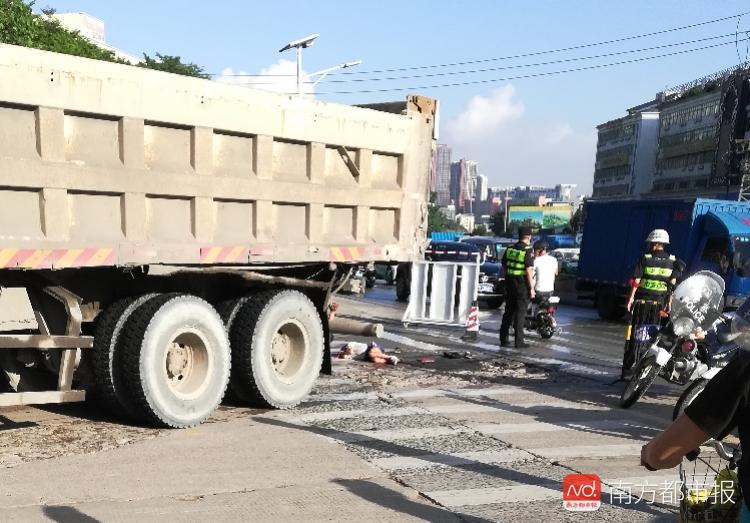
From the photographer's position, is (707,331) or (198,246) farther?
(707,331)

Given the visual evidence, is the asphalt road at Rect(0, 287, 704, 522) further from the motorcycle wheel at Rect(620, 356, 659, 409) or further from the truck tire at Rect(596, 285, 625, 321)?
the truck tire at Rect(596, 285, 625, 321)

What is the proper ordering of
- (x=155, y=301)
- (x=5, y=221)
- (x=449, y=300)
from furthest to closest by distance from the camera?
(x=449, y=300) < (x=155, y=301) < (x=5, y=221)

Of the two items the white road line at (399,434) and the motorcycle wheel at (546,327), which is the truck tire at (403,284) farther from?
the white road line at (399,434)

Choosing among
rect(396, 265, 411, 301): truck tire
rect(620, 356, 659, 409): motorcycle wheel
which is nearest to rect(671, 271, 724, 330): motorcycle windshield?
rect(620, 356, 659, 409): motorcycle wheel

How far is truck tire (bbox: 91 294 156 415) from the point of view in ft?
20.2

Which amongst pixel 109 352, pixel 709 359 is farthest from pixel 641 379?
pixel 109 352

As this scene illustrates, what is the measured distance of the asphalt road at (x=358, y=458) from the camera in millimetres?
4609

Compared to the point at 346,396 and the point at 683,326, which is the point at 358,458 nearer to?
the point at 346,396

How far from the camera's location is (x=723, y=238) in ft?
52.6

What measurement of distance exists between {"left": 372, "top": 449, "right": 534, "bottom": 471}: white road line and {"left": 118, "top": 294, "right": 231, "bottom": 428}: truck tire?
5.91 ft

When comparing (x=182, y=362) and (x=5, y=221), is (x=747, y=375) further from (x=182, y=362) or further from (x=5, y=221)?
(x=182, y=362)

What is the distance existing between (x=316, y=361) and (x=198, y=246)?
201 centimetres

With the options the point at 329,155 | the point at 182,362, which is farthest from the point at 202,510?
the point at 329,155

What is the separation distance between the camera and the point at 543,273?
45.9 feet
